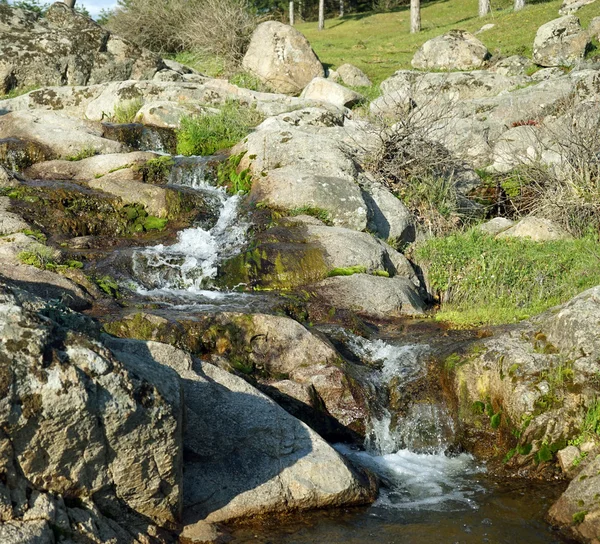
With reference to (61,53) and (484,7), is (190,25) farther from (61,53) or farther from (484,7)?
(484,7)

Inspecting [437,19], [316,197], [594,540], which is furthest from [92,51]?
[437,19]

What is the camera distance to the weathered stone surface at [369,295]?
11688 mm

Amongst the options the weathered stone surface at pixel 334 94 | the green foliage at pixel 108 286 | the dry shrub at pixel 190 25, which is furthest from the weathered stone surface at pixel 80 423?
the dry shrub at pixel 190 25

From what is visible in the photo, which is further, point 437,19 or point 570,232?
Result: point 437,19

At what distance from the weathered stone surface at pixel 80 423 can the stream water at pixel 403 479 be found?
3.58 ft

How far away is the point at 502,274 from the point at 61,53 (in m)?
19.4

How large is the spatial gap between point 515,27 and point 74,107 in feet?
80.2

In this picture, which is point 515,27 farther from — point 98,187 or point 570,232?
point 98,187

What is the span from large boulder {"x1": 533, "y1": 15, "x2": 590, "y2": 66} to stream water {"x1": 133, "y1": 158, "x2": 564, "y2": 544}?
21.9 meters

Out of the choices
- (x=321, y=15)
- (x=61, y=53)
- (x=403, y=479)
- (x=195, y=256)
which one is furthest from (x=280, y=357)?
(x=321, y=15)

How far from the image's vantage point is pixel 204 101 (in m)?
22.9

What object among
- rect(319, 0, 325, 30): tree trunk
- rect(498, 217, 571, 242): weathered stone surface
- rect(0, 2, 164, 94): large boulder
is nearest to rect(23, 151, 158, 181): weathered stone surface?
rect(498, 217, 571, 242): weathered stone surface

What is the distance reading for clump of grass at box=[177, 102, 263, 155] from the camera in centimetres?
1938

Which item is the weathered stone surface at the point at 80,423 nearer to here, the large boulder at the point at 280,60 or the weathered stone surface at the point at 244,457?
the weathered stone surface at the point at 244,457
